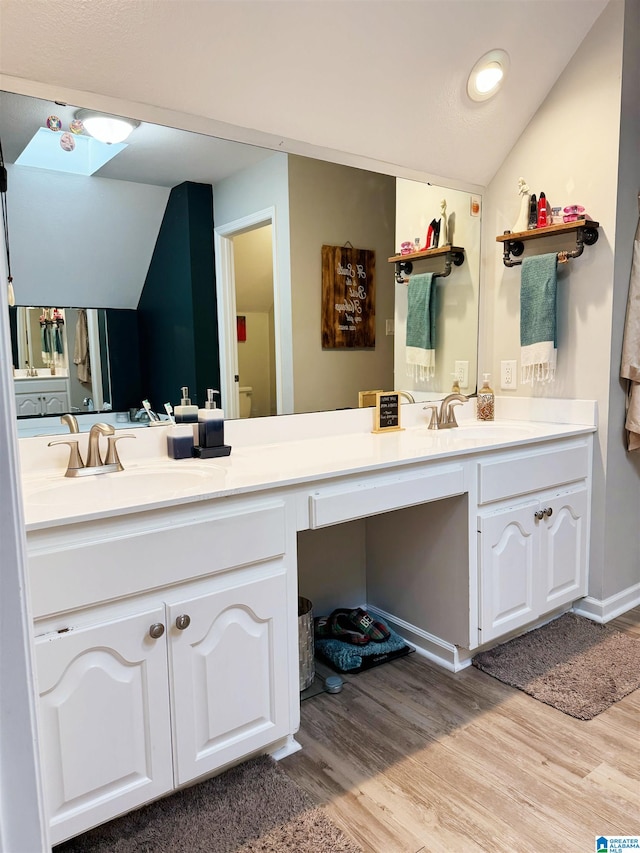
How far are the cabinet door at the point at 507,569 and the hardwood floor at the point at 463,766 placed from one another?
8.8 inches

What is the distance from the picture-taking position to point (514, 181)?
2.62 metres

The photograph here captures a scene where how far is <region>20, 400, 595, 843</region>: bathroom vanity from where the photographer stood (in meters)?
1.27

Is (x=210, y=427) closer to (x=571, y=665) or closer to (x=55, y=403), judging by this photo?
(x=55, y=403)

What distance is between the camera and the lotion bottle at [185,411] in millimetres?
1927

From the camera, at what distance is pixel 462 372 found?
278cm

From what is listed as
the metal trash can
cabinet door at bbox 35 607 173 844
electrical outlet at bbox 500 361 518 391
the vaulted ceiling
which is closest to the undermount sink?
cabinet door at bbox 35 607 173 844

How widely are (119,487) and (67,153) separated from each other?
0.95m

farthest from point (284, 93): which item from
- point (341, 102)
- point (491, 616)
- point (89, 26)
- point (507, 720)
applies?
point (507, 720)

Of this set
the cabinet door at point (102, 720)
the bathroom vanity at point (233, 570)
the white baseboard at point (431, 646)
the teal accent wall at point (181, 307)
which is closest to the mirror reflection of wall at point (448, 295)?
the bathroom vanity at point (233, 570)

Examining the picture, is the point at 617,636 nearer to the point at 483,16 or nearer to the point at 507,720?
the point at 507,720

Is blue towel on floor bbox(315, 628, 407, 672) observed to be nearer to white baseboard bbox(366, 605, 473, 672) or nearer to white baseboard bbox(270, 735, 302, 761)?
white baseboard bbox(366, 605, 473, 672)

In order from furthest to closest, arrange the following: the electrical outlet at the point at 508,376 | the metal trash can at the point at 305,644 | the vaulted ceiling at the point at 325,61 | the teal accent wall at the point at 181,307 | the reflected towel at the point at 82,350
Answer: the electrical outlet at the point at 508,376 < the metal trash can at the point at 305,644 < the teal accent wall at the point at 181,307 < the reflected towel at the point at 82,350 < the vaulted ceiling at the point at 325,61

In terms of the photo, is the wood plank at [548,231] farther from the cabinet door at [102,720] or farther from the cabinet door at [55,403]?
the cabinet door at [102,720]

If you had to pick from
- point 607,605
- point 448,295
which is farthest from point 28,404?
point 607,605
